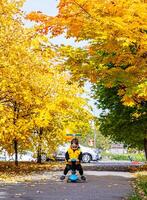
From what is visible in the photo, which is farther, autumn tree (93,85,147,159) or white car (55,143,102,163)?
white car (55,143,102,163)

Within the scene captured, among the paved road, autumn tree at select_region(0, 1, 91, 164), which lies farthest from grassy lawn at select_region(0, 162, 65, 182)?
the paved road

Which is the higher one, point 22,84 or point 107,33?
point 22,84

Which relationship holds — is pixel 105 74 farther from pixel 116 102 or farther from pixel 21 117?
pixel 116 102

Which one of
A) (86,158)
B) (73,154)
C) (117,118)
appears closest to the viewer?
(73,154)

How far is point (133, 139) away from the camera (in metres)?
29.5

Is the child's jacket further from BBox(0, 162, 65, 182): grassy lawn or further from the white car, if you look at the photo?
the white car

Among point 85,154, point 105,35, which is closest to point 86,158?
point 85,154

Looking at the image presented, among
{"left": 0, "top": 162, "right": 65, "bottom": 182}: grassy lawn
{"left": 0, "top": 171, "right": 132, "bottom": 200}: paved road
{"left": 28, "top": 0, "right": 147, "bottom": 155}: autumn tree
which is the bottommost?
{"left": 0, "top": 171, "right": 132, "bottom": 200}: paved road

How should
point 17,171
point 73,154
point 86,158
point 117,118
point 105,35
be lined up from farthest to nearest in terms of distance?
1. point 86,158
2. point 117,118
3. point 17,171
4. point 73,154
5. point 105,35

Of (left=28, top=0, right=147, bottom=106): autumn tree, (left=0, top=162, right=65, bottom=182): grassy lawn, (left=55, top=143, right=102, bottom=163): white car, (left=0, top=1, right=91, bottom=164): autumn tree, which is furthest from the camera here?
(left=55, top=143, right=102, bottom=163): white car

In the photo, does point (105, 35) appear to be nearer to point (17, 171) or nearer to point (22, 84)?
point (22, 84)

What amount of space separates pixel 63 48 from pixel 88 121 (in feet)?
76.5

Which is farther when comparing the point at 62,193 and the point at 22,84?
the point at 22,84

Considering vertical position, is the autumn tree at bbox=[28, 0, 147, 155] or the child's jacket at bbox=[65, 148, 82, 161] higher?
the autumn tree at bbox=[28, 0, 147, 155]
